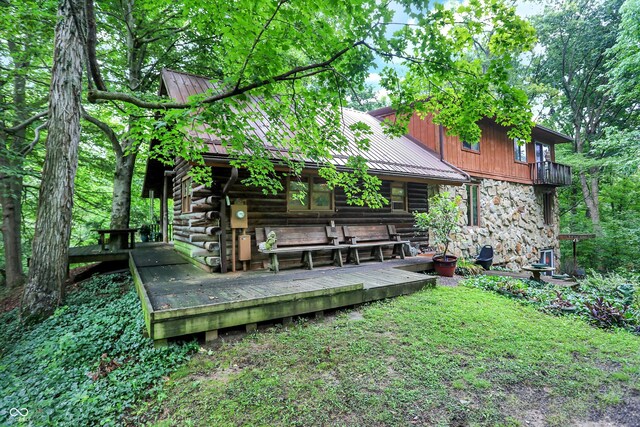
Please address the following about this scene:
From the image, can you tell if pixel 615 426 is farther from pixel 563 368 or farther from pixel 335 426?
pixel 335 426

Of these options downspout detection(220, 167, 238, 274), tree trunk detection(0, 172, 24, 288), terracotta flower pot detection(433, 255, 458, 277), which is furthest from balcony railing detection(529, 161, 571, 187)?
tree trunk detection(0, 172, 24, 288)

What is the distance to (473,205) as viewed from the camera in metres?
11.7

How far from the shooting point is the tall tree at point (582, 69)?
15.3m

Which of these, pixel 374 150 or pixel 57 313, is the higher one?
pixel 374 150

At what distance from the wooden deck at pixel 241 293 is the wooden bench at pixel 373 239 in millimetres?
846

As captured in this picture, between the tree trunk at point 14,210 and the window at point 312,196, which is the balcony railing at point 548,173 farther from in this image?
the tree trunk at point 14,210

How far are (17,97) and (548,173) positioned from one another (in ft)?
68.3

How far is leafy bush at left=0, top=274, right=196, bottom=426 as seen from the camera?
2.54 meters

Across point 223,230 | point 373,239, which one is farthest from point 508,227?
point 223,230

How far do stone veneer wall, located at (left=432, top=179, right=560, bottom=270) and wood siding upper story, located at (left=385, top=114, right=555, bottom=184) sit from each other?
1.56 ft

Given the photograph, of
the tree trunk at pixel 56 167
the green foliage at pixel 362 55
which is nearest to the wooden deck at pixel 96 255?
the tree trunk at pixel 56 167

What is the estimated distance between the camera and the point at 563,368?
3.09 metres

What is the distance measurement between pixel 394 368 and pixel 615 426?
1.70m

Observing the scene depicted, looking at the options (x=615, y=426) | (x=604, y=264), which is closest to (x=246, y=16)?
(x=615, y=426)
